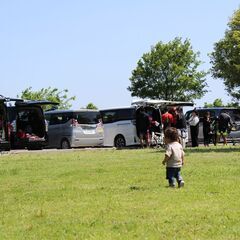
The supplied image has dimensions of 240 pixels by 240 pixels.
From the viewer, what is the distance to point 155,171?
44.4 feet

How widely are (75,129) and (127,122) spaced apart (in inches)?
89.5

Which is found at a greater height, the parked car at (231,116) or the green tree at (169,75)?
the green tree at (169,75)

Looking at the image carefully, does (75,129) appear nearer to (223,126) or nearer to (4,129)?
(4,129)

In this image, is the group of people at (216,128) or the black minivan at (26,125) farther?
Result: the group of people at (216,128)

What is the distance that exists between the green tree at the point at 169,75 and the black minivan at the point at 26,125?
29.3m

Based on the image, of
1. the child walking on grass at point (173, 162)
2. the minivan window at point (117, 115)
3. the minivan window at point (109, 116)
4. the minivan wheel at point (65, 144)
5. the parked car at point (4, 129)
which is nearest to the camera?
the child walking on grass at point (173, 162)

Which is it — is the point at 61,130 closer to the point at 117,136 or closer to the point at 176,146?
the point at 117,136

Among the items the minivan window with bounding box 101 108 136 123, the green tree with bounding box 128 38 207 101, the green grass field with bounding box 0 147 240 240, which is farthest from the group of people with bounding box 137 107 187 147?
the green tree with bounding box 128 38 207 101

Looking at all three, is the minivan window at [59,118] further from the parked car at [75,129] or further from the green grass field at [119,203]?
the green grass field at [119,203]

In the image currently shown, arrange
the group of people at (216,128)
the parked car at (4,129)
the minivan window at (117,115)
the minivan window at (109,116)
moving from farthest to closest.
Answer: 1. the minivan window at (109,116)
2. the minivan window at (117,115)
3. the group of people at (216,128)
4. the parked car at (4,129)

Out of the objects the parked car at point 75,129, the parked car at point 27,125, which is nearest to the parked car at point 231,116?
the parked car at point 75,129

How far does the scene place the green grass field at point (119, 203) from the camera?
711 centimetres

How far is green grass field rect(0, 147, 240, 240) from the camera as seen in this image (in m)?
7.11

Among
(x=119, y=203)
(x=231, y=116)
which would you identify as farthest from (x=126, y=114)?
(x=119, y=203)
